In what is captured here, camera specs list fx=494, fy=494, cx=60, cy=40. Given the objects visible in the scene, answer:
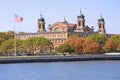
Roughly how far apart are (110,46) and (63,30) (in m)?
20.1

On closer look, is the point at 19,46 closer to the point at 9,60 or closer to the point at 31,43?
the point at 31,43

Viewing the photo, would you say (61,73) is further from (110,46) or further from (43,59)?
(110,46)

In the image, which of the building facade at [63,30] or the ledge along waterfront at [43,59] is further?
the building facade at [63,30]

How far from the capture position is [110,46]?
152625 mm

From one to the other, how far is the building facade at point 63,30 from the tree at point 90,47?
19033mm

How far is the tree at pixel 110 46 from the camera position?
15262 cm

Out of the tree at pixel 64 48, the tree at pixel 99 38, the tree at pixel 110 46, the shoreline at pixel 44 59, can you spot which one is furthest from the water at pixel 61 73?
the tree at pixel 99 38

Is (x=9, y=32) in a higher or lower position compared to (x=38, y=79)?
higher

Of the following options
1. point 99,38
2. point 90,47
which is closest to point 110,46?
point 99,38

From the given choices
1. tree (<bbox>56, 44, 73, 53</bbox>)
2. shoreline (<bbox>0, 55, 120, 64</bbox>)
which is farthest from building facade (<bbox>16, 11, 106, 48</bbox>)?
shoreline (<bbox>0, 55, 120, 64</bbox>)

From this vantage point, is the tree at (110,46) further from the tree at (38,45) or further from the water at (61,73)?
the water at (61,73)

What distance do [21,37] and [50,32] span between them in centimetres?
1506

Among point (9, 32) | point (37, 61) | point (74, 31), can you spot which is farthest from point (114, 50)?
point (37, 61)

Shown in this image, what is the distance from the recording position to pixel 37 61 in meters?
98.5
